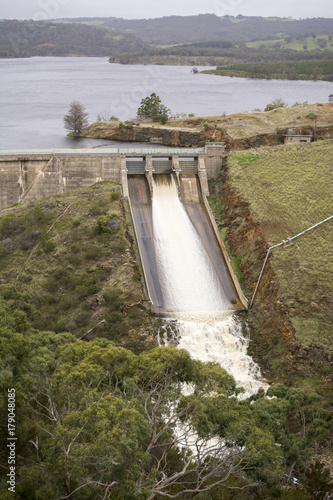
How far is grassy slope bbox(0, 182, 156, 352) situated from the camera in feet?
122

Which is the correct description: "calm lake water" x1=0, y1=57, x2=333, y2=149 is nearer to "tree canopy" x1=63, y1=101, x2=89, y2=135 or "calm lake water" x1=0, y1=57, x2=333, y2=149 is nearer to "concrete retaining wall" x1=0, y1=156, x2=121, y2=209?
"tree canopy" x1=63, y1=101, x2=89, y2=135

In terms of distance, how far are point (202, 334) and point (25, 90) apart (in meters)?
124

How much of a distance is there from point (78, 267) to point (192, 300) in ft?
30.6

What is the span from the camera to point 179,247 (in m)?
45.5

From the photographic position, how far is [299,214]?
1805 inches

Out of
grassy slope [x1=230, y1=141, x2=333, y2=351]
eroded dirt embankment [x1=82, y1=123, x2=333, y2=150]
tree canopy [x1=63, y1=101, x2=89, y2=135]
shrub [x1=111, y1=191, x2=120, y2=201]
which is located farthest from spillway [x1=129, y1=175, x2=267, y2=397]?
tree canopy [x1=63, y1=101, x2=89, y2=135]

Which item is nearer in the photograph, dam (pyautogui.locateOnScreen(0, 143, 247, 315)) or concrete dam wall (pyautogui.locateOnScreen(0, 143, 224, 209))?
dam (pyautogui.locateOnScreen(0, 143, 247, 315))

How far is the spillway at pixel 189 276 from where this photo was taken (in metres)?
36.6

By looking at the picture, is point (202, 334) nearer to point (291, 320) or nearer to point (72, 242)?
point (291, 320)

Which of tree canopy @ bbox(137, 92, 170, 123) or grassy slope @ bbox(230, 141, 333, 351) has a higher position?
tree canopy @ bbox(137, 92, 170, 123)

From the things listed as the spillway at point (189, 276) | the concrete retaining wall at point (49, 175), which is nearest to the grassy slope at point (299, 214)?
the spillway at point (189, 276)

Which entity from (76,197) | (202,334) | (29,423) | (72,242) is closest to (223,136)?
(76,197)

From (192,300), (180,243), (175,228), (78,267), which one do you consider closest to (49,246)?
(78,267)

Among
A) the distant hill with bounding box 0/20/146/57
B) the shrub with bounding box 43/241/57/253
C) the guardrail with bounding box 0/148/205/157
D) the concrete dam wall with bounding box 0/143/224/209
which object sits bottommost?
the shrub with bounding box 43/241/57/253
